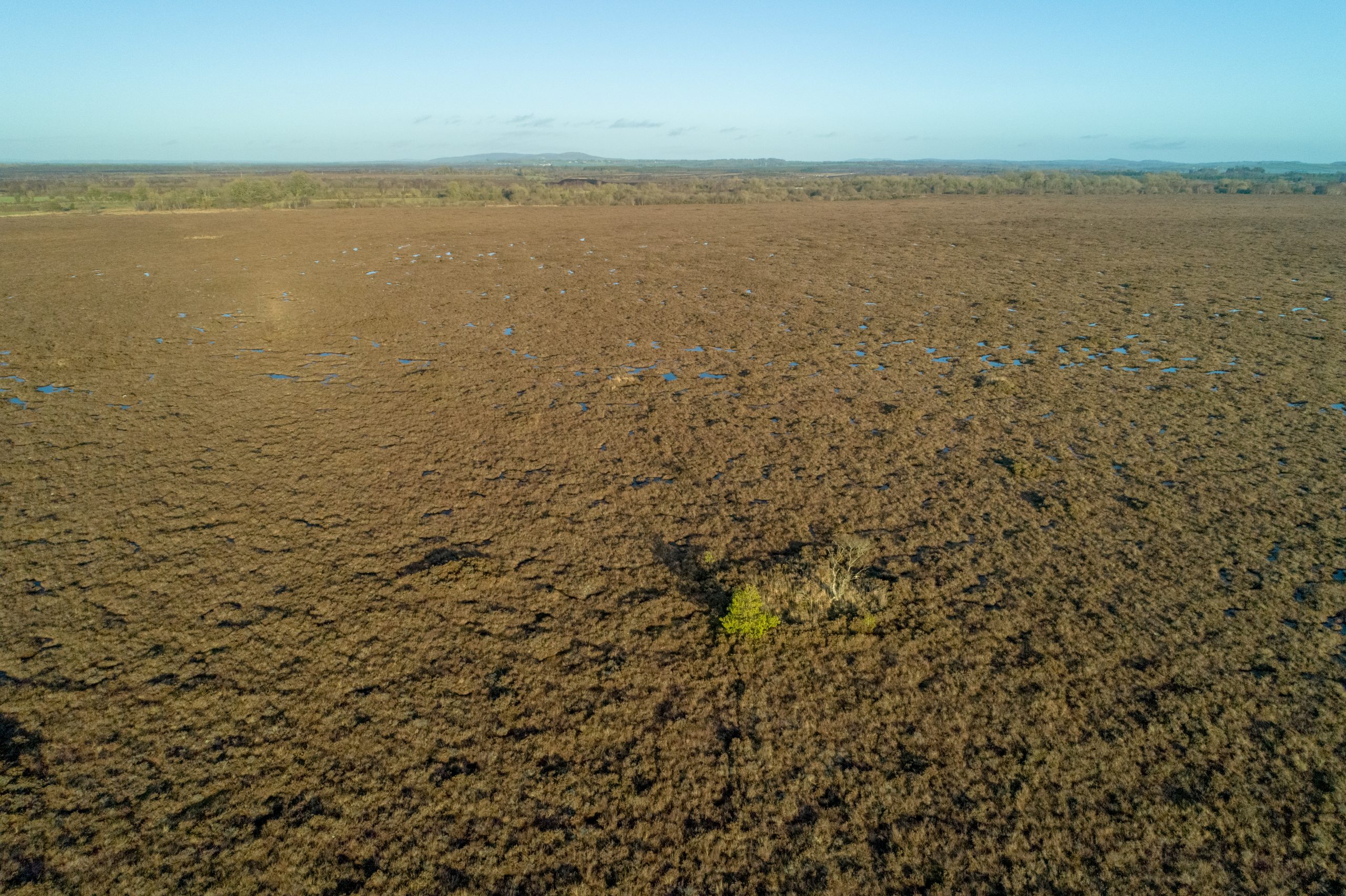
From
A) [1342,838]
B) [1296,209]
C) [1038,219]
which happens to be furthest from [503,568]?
[1296,209]

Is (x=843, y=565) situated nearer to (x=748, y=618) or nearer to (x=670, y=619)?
(x=748, y=618)

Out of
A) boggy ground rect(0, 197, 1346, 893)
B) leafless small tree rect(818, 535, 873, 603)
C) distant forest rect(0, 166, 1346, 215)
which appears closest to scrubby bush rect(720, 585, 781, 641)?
boggy ground rect(0, 197, 1346, 893)

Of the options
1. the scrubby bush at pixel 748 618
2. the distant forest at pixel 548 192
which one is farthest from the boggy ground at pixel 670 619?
the distant forest at pixel 548 192

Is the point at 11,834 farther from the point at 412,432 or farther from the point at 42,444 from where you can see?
the point at 42,444

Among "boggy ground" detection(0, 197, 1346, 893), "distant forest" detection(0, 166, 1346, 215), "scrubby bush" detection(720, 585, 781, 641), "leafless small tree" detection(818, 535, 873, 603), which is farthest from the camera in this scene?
"distant forest" detection(0, 166, 1346, 215)

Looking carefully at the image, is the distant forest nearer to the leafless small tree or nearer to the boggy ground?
the boggy ground

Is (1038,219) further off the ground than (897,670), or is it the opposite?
(1038,219)

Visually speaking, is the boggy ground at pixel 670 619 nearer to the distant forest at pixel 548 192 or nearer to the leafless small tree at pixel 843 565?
the leafless small tree at pixel 843 565
